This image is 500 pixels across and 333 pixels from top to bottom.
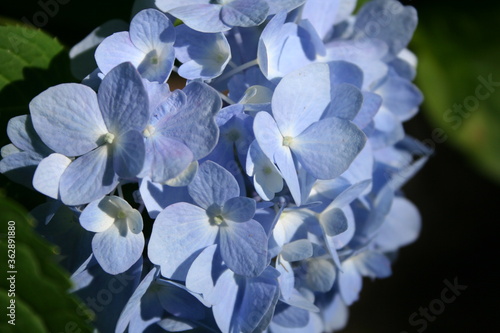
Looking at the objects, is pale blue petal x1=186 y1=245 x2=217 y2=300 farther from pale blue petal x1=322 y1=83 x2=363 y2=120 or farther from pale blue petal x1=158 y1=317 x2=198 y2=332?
pale blue petal x1=322 y1=83 x2=363 y2=120

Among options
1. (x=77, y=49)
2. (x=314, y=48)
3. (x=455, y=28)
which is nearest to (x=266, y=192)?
(x=314, y=48)

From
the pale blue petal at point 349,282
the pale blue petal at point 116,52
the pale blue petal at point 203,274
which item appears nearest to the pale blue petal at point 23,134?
the pale blue petal at point 116,52

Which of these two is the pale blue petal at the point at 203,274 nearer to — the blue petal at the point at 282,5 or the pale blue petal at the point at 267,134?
the pale blue petal at the point at 267,134

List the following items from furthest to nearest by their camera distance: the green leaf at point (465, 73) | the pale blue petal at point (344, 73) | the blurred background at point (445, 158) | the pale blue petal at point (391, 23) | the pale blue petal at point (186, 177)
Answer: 1. the green leaf at point (465, 73)
2. the blurred background at point (445, 158)
3. the pale blue petal at point (391, 23)
4. the pale blue petal at point (344, 73)
5. the pale blue petal at point (186, 177)

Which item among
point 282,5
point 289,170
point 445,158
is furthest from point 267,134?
point 445,158

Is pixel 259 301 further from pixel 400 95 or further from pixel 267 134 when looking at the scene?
pixel 400 95

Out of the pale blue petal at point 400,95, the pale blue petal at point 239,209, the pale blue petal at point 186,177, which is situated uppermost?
the pale blue petal at point 186,177

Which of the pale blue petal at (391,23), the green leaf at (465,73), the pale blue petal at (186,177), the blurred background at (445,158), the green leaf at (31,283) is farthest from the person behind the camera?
the green leaf at (465,73)

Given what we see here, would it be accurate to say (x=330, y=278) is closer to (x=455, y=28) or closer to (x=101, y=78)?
(x=101, y=78)
